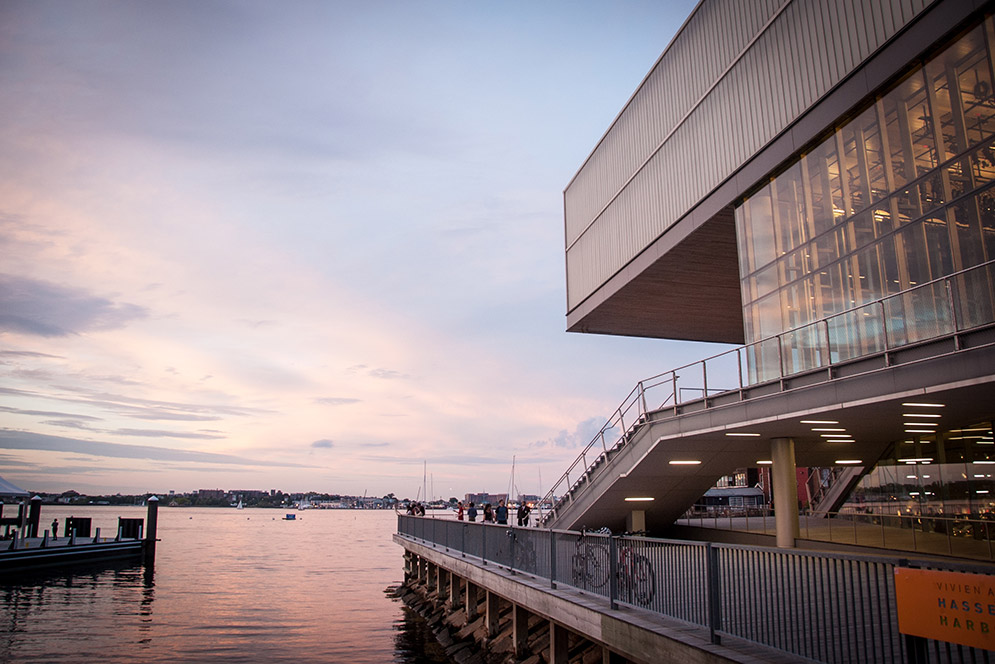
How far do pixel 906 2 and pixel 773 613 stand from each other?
45.3 feet

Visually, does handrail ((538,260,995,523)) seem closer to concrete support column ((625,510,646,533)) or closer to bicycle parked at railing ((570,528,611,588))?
concrete support column ((625,510,646,533))

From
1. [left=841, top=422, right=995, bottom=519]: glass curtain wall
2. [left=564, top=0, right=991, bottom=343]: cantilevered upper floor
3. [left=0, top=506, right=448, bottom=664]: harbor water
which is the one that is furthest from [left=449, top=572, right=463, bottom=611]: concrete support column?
[left=841, top=422, right=995, bottom=519]: glass curtain wall

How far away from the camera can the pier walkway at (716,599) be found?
734 cm

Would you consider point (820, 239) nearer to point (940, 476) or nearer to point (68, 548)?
point (940, 476)

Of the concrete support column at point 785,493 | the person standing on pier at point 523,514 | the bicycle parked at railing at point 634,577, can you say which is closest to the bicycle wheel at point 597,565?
the bicycle parked at railing at point 634,577

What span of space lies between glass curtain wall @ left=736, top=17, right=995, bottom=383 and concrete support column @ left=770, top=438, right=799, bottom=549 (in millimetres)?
3753

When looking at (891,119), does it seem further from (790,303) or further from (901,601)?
(901,601)

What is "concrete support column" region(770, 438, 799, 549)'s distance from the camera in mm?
20781

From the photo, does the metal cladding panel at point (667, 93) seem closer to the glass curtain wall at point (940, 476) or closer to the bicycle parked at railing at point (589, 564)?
the glass curtain wall at point (940, 476)

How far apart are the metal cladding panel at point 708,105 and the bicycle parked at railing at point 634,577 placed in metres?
12.8

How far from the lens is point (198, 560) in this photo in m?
67.3

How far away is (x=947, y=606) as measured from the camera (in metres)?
6.08

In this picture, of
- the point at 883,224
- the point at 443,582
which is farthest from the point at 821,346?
the point at 443,582

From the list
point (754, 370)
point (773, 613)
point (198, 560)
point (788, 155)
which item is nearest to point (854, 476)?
point (754, 370)
